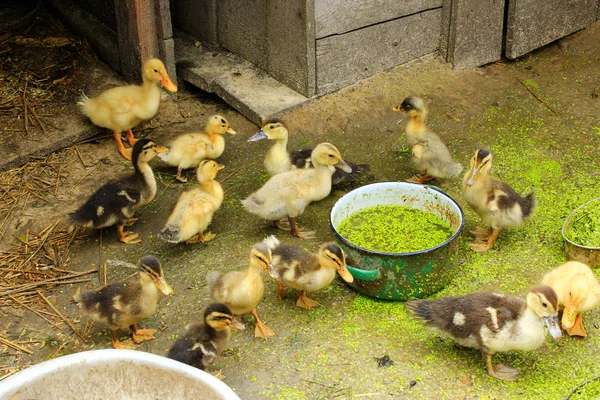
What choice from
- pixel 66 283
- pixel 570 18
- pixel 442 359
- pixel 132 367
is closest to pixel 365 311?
pixel 442 359

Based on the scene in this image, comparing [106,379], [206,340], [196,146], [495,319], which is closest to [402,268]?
[495,319]

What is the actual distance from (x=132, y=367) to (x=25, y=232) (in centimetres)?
243

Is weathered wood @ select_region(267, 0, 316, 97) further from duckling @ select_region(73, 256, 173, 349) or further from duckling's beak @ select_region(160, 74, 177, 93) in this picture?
duckling @ select_region(73, 256, 173, 349)

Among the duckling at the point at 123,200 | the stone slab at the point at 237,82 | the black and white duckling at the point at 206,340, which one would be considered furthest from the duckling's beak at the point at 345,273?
the stone slab at the point at 237,82

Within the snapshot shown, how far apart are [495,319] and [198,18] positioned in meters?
4.64

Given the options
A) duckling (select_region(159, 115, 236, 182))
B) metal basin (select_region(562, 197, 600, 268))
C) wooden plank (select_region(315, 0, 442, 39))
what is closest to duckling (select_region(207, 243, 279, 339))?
duckling (select_region(159, 115, 236, 182))

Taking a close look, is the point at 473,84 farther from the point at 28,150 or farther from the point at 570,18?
the point at 28,150

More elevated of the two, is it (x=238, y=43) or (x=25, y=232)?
(x=238, y=43)

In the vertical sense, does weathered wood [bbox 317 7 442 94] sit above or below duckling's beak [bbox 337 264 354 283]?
above

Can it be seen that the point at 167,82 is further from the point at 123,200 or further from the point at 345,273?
the point at 345,273

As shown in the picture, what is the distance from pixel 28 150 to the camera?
611cm

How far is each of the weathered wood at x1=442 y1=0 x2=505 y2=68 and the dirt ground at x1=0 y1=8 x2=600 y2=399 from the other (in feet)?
0.42

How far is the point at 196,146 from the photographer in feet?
19.0

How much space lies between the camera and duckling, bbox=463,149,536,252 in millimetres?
4820
